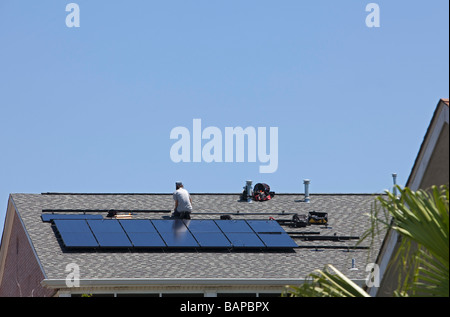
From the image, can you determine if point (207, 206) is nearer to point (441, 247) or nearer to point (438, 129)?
point (438, 129)

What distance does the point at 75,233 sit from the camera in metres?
30.0

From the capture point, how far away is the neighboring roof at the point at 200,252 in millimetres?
27875

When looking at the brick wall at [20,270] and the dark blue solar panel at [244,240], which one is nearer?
the brick wall at [20,270]

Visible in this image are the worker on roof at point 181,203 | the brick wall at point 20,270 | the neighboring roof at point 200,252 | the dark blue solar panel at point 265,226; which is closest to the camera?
the neighboring roof at point 200,252

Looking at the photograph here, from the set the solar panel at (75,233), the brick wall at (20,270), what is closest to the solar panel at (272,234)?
the solar panel at (75,233)

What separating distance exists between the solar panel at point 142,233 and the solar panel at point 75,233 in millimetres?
1206

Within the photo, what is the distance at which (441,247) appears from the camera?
11.5 meters

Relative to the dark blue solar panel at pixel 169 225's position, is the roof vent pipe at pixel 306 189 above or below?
above

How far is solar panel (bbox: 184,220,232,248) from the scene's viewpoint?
3000cm

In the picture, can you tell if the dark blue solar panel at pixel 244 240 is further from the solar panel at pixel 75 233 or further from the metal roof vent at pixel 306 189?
the metal roof vent at pixel 306 189

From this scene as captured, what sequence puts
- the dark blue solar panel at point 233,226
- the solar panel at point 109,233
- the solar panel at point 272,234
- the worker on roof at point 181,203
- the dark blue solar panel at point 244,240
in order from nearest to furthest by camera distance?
the solar panel at point 109,233 < the dark blue solar panel at point 244,240 < the solar panel at point 272,234 < the dark blue solar panel at point 233,226 < the worker on roof at point 181,203

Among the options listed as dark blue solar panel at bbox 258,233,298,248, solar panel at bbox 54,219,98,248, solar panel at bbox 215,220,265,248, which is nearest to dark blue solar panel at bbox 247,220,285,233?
solar panel at bbox 215,220,265,248

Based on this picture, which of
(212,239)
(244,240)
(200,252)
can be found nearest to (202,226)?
(212,239)
